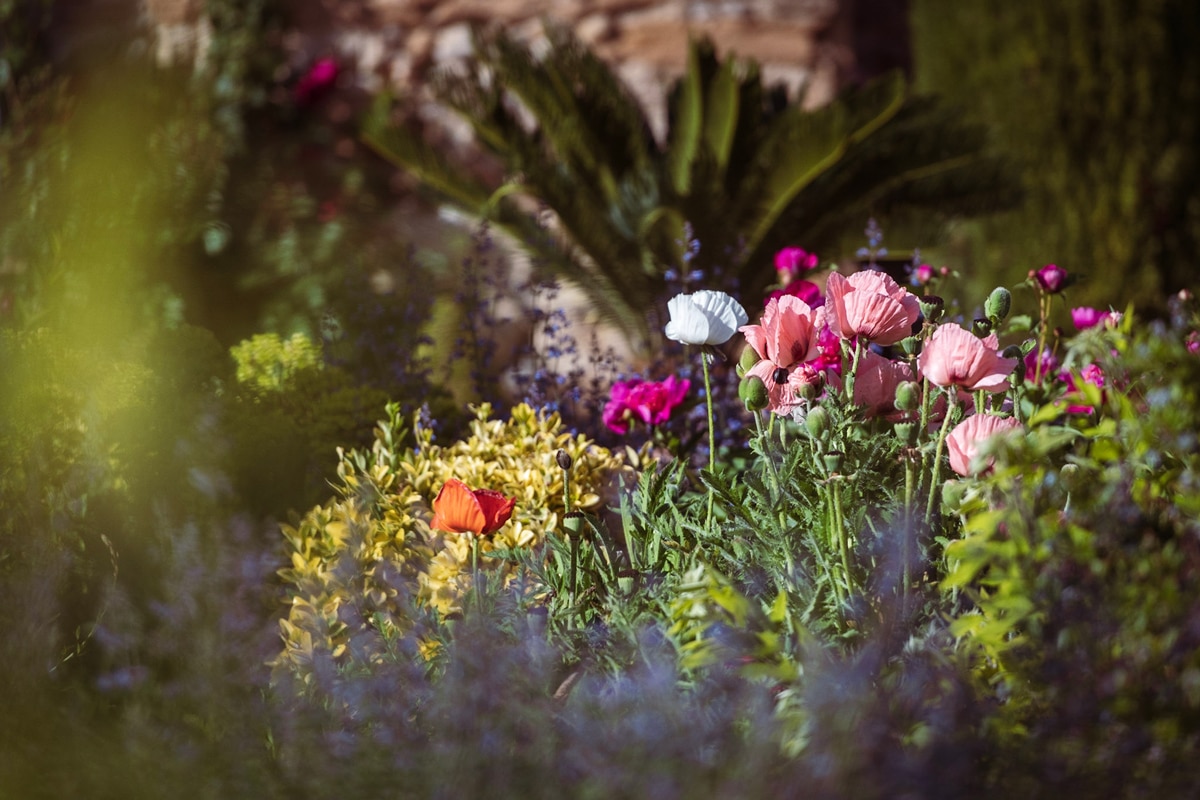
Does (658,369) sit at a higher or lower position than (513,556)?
higher

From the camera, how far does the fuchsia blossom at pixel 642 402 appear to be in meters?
1.94

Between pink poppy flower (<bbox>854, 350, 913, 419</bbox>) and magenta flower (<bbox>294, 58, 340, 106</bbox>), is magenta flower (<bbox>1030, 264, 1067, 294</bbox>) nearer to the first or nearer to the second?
pink poppy flower (<bbox>854, 350, 913, 419</bbox>)

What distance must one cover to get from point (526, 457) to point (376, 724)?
2.47 ft

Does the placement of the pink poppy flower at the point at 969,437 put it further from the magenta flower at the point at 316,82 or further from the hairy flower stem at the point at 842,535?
the magenta flower at the point at 316,82

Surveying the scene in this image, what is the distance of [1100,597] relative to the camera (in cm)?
106

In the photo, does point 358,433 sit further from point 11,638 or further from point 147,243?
point 147,243

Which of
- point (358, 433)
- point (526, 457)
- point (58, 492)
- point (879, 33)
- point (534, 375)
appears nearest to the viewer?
point (58, 492)

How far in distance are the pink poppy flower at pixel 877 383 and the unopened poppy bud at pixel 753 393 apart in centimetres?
18

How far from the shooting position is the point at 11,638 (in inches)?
49.8

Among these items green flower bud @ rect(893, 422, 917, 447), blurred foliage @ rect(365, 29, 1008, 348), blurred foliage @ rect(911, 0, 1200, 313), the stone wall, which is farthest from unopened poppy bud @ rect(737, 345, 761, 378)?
the stone wall

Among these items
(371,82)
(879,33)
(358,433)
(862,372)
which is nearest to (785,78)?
(879,33)

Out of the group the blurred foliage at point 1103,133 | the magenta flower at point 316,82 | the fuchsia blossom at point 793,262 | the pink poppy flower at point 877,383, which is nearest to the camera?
the pink poppy flower at point 877,383

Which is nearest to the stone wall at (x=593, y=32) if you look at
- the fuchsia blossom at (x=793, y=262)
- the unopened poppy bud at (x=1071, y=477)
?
the fuchsia blossom at (x=793, y=262)

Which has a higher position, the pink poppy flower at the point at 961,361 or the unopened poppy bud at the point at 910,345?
the unopened poppy bud at the point at 910,345
